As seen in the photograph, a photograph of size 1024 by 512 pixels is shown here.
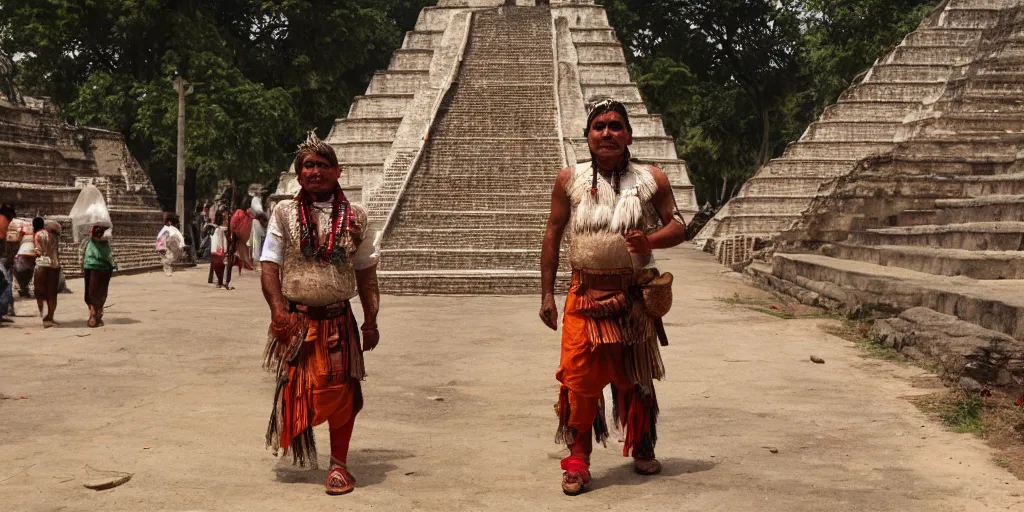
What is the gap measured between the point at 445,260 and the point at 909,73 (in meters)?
14.4

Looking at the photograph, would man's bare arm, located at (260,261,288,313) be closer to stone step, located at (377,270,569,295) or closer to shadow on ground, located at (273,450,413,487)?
shadow on ground, located at (273,450,413,487)

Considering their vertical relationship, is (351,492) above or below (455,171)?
below

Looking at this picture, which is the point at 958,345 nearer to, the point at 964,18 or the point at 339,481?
the point at 339,481

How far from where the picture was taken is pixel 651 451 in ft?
19.6

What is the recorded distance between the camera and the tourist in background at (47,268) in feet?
43.1

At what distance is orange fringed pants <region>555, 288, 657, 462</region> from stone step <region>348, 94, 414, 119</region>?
26.4 meters

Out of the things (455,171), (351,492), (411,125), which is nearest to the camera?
(351,492)

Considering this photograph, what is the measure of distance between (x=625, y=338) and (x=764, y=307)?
9598 mm

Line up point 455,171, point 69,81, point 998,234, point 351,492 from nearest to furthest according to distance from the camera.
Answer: point 351,492 → point 998,234 → point 455,171 → point 69,81

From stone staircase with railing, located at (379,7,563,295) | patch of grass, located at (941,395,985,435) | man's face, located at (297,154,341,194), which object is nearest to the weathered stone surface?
patch of grass, located at (941,395,985,435)

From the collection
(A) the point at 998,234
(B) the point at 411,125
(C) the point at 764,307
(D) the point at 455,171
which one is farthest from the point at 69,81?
(A) the point at 998,234

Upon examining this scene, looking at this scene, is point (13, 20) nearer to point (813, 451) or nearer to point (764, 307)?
point (764, 307)

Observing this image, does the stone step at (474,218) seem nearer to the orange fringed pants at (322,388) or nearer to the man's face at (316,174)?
the man's face at (316,174)

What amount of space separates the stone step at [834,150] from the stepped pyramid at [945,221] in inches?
64.6
